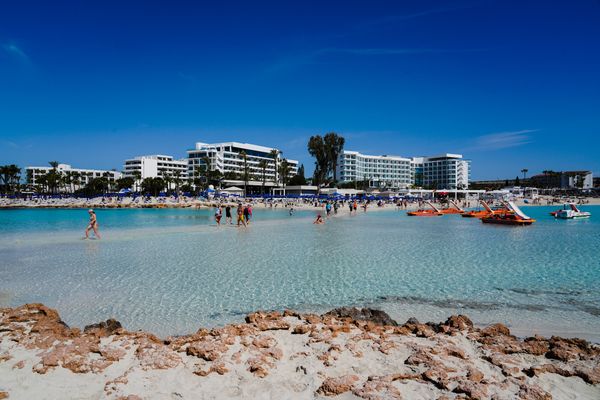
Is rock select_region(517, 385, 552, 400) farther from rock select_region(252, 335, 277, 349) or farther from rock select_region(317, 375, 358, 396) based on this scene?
rock select_region(252, 335, 277, 349)

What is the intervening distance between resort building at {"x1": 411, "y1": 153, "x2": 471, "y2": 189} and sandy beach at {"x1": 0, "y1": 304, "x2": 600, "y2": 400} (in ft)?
589

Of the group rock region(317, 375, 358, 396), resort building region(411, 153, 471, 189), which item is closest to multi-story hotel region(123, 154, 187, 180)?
resort building region(411, 153, 471, 189)

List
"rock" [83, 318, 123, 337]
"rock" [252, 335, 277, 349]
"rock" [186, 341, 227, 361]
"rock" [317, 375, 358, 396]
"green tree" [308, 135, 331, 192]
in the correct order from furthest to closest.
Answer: "green tree" [308, 135, 331, 192], "rock" [83, 318, 123, 337], "rock" [252, 335, 277, 349], "rock" [186, 341, 227, 361], "rock" [317, 375, 358, 396]

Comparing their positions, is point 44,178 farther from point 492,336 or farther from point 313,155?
point 492,336

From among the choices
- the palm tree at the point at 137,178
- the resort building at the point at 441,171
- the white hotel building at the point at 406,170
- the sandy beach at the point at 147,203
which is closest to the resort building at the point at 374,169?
the white hotel building at the point at 406,170

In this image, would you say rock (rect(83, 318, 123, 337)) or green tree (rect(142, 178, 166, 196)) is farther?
green tree (rect(142, 178, 166, 196))

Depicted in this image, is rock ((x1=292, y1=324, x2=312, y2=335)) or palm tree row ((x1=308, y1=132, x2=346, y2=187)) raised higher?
palm tree row ((x1=308, y1=132, x2=346, y2=187))

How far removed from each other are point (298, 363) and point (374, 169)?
176353 mm

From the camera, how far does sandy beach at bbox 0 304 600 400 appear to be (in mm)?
5090

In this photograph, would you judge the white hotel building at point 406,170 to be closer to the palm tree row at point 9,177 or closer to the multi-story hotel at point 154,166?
the multi-story hotel at point 154,166

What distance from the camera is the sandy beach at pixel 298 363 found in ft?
16.7

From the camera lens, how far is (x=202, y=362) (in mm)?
5875

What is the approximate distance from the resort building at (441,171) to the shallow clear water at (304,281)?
169m

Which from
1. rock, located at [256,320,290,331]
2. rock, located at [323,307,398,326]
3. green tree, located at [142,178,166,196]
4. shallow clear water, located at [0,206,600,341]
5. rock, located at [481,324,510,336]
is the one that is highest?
green tree, located at [142,178,166,196]
